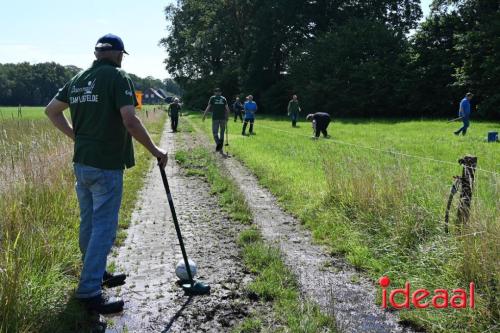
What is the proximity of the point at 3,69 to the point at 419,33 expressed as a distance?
111475 mm

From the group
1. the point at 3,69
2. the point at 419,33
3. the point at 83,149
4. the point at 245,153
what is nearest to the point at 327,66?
the point at 419,33

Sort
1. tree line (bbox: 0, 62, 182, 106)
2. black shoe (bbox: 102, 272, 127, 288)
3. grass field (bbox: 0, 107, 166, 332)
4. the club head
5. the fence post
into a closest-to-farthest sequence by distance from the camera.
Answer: grass field (bbox: 0, 107, 166, 332), the club head, black shoe (bbox: 102, 272, 127, 288), the fence post, tree line (bbox: 0, 62, 182, 106)

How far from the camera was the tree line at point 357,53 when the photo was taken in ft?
94.4

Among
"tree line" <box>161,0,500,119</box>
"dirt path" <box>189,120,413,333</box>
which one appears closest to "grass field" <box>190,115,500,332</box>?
"dirt path" <box>189,120,413,333</box>

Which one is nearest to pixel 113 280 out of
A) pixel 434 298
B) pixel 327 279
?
pixel 327 279

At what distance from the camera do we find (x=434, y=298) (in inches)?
152

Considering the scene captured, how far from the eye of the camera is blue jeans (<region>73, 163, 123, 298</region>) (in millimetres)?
3795

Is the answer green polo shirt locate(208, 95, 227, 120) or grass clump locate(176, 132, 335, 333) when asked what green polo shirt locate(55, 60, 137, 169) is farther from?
green polo shirt locate(208, 95, 227, 120)

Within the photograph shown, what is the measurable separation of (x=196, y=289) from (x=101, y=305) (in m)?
0.90

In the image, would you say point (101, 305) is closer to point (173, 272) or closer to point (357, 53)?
point (173, 272)

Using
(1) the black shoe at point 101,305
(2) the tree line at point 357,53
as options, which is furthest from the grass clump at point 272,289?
(2) the tree line at point 357,53

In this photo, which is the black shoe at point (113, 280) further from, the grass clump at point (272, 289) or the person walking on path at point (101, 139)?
the grass clump at point (272, 289)

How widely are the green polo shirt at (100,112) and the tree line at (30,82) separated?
343ft

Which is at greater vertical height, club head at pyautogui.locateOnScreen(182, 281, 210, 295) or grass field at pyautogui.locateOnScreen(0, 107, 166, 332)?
grass field at pyautogui.locateOnScreen(0, 107, 166, 332)
